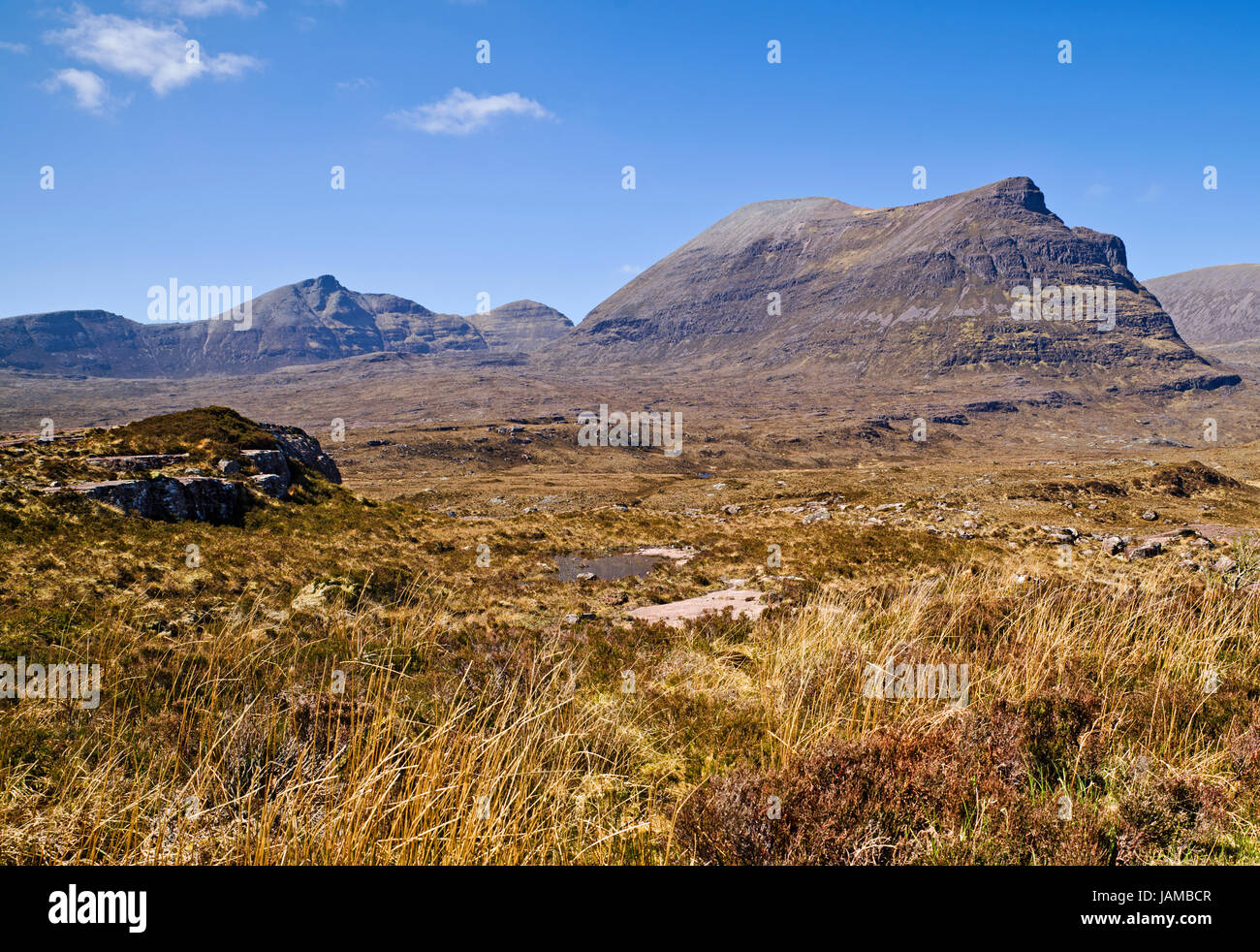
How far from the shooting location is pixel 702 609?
11.2 m

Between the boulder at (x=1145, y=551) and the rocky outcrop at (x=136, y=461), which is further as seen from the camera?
the rocky outcrop at (x=136, y=461)

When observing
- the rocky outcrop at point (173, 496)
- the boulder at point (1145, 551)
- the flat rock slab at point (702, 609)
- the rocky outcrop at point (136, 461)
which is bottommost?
the boulder at point (1145, 551)

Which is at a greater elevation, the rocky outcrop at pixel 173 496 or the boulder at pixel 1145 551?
the rocky outcrop at pixel 173 496

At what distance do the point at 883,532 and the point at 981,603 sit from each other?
1515 centimetres

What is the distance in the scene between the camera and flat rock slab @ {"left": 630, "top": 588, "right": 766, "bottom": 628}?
10539mm

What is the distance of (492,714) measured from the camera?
14.6 feet

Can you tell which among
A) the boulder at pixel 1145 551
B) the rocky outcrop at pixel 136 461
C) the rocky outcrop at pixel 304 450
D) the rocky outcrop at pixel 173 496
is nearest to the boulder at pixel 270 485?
the rocky outcrop at pixel 173 496

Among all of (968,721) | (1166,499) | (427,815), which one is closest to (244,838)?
(427,815)

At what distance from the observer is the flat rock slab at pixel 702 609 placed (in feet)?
34.6

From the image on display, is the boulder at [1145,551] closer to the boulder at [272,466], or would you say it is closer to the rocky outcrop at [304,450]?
the boulder at [272,466]

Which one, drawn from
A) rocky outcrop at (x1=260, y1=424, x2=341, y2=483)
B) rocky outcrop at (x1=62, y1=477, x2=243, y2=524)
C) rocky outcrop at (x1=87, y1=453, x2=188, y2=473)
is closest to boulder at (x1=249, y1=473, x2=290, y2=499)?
rocky outcrop at (x1=62, y1=477, x2=243, y2=524)

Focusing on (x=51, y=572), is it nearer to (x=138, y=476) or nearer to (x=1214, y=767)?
(x=138, y=476)

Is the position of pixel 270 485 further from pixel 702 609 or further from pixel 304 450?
pixel 702 609

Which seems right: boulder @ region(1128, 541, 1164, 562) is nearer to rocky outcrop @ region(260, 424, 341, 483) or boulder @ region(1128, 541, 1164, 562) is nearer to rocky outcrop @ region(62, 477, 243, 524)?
rocky outcrop @ region(62, 477, 243, 524)
